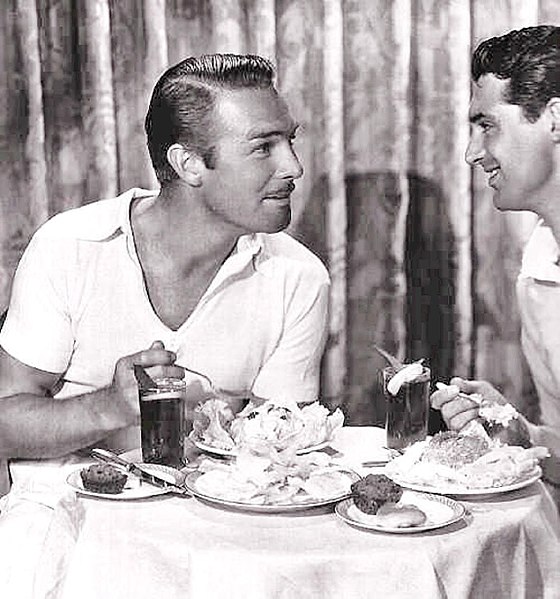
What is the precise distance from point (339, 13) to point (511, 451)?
39.0 inches

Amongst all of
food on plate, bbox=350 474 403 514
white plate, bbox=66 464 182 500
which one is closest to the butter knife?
white plate, bbox=66 464 182 500

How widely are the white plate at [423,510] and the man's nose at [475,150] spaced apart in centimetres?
75

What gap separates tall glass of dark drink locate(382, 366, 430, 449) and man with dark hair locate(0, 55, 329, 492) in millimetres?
344

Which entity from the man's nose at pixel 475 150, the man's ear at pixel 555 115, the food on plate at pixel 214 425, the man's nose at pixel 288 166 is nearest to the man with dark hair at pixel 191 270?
the man's nose at pixel 288 166

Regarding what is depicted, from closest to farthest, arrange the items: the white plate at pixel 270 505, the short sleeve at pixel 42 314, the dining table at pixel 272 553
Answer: the dining table at pixel 272 553 → the white plate at pixel 270 505 → the short sleeve at pixel 42 314

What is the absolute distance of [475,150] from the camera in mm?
1930

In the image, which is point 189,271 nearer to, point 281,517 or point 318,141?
point 318,141

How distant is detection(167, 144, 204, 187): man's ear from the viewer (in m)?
1.87

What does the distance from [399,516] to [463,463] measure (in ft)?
0.58

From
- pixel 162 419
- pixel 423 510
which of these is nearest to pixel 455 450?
pixel 423 510

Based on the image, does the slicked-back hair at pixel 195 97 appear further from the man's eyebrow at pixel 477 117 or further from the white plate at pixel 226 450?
the white plate at pixel 226 450

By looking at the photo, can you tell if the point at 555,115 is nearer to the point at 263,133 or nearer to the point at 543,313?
the point at 543,313

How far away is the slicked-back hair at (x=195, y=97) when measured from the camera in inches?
72.4

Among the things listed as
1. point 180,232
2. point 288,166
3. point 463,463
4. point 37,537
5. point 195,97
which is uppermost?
point 195,97
